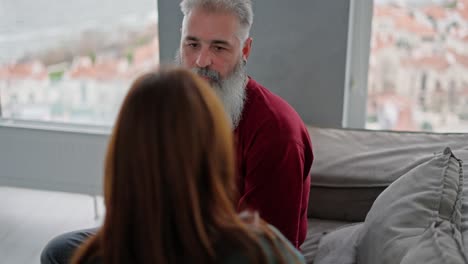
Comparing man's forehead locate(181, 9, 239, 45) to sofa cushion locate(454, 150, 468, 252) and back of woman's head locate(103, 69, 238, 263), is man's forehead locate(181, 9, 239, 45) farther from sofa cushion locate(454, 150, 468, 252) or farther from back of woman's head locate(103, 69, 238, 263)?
back of woman's head locate(103, 69, 238, 263)

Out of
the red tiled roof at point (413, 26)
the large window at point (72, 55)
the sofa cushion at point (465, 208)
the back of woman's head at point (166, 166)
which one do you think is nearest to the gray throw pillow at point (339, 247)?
the sofa cushion at point (465, 208)

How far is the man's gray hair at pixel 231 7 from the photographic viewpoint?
192 centimetres

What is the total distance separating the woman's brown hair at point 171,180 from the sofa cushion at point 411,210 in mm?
475

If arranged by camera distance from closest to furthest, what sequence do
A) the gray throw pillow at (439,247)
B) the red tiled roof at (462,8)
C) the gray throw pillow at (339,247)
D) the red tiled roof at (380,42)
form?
the gray throw pillow at (439,247)
the gray throw pillow at (339,247)
the red tiled roof at (462,8)
the red tiled roof at (380,42)

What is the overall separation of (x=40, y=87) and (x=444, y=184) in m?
2.42

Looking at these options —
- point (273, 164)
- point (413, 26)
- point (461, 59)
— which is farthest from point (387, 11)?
point (273, 164)

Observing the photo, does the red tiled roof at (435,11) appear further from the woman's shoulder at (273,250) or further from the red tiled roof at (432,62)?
the woman's shoulder at (273,250)

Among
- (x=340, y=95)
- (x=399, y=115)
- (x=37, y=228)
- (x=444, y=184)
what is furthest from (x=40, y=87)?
(x=444, y=184)

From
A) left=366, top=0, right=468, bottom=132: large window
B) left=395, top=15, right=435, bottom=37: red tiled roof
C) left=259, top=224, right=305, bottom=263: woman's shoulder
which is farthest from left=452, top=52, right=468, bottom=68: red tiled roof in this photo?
left=259, top=224, right=305, bottom=263: woman's shoulder

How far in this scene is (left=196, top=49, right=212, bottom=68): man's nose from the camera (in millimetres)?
1951

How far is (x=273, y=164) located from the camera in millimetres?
1771

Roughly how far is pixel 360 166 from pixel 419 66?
31.0 inches

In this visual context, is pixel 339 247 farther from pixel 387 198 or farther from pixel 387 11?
pixel 387 11

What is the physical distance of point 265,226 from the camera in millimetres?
1088
